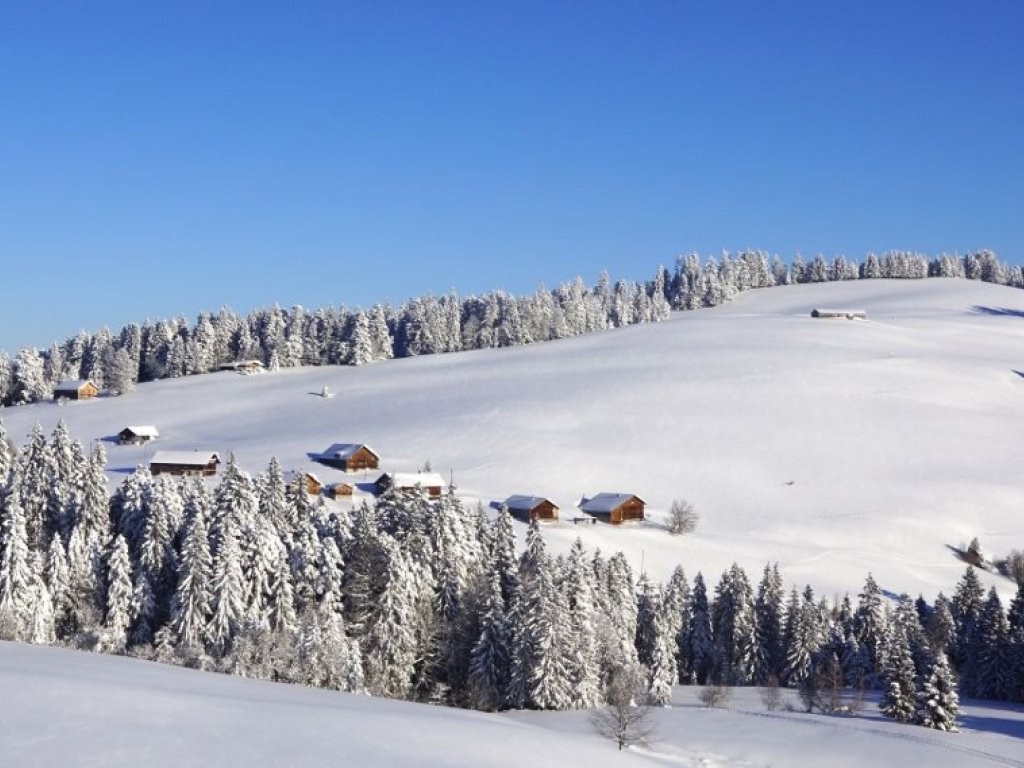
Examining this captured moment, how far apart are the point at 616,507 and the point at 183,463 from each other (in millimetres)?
43976

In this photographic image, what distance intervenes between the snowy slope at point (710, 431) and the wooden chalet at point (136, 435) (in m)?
3.89

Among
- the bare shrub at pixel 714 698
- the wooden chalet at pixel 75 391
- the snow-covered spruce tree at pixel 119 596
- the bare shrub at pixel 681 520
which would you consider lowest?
the bare shrub at pixel 714 698

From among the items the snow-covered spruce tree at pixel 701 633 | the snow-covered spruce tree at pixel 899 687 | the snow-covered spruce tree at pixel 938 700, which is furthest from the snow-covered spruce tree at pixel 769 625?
the snow-covered spruce tree at pixel 938 700

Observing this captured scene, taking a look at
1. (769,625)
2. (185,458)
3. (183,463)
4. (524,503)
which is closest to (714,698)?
(769,625)

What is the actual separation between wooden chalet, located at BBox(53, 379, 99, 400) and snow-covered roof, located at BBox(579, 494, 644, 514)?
89.2 meters

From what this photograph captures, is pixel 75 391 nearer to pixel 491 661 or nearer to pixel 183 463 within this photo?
pixel 183 463

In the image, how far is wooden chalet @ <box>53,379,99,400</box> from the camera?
149 m

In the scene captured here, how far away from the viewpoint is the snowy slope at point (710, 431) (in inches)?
3713

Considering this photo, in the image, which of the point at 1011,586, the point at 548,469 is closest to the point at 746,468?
the point at 548,469

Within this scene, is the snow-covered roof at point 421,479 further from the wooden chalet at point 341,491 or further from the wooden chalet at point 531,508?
the wooden chalet at point 531,508

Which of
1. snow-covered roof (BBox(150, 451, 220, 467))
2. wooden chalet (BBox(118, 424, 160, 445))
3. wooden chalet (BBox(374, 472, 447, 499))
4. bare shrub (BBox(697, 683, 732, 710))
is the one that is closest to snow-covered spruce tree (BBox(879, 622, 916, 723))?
bare shrub (BBox(697, 683, 732, 710))

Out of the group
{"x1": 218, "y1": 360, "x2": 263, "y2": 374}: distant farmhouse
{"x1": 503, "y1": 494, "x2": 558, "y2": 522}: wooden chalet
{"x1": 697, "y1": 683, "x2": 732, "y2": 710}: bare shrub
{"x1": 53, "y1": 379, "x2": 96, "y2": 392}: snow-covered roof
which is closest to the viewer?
{"x1": 697, "y1": 683, "x2": 732, "y2": 710}: bare shrub

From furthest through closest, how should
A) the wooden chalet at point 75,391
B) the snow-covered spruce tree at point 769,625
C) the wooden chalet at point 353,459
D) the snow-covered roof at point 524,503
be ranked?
the wooden chalet at point 75,391
the wooden chalet at point 353,459
the snow-covered roof at point 524,503
the snow-covered spruce tree at point 769,625

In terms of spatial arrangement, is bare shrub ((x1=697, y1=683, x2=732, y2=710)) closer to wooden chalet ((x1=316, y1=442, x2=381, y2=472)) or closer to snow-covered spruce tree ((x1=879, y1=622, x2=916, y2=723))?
snow-covered spruce tree ((x1=879, y1=622, x2=916, y2=723))
